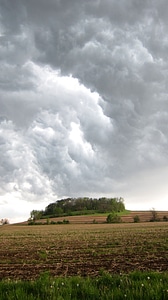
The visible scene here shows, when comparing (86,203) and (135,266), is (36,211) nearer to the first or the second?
(86,203)

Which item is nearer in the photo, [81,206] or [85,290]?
[85,290]

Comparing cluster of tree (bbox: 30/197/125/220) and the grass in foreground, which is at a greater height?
cluster of tree (bbox: 30/197/125/220)

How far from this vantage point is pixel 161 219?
118 metres

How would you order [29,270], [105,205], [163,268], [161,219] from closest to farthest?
[163,268]
[29,270]
[161,219]
[105,205]

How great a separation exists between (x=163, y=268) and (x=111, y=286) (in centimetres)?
760

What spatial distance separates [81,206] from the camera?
551ft

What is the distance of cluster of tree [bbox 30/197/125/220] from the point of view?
528 feet

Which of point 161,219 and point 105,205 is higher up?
point 105,205

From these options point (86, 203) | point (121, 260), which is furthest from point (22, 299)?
point (86, 203)

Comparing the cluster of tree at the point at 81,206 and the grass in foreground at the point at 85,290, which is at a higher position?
the cluster of tree at the point at 81,206

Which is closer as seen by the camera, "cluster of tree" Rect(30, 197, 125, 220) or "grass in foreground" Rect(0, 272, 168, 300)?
"grass in foreground" Rect(0, 272, 168, 300)

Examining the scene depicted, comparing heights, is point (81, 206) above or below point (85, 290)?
above

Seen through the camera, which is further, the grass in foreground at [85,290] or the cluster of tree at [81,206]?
the cluster of tree at [81,206]

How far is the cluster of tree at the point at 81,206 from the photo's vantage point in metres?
161
